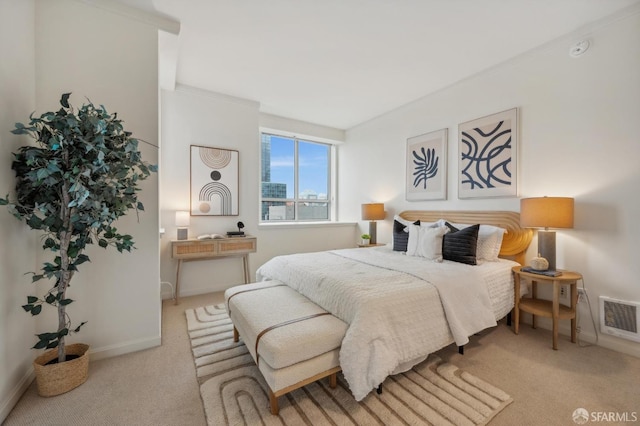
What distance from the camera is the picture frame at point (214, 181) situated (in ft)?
12.0

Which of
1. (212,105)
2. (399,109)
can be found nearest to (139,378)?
(212,105)

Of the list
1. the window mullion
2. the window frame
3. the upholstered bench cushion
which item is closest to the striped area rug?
the upholstered bench cushion

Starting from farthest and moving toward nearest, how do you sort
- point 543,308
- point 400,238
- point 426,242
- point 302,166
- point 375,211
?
point 302,166
point 375,211
point 400,238
point 426,242
point 543,308

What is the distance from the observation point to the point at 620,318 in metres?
2.15

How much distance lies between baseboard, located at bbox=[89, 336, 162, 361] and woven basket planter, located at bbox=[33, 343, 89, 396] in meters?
0.24

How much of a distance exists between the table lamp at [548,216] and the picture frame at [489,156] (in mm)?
537

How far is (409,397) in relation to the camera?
1608mm

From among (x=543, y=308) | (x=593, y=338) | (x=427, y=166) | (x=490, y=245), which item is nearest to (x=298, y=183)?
(x=427, y=166)

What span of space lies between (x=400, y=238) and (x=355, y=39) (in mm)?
2268

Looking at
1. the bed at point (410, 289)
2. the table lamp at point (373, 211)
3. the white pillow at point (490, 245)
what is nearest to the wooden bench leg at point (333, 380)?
the bed at point (410, 289)

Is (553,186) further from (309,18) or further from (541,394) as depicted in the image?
(309,18)

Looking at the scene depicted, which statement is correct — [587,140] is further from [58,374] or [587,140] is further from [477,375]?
[58,374]

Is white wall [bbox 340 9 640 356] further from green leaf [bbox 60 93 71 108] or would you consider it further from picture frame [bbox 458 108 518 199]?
green leaf [bbox 60 93 71 108]

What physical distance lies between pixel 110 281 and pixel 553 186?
4.09 m
